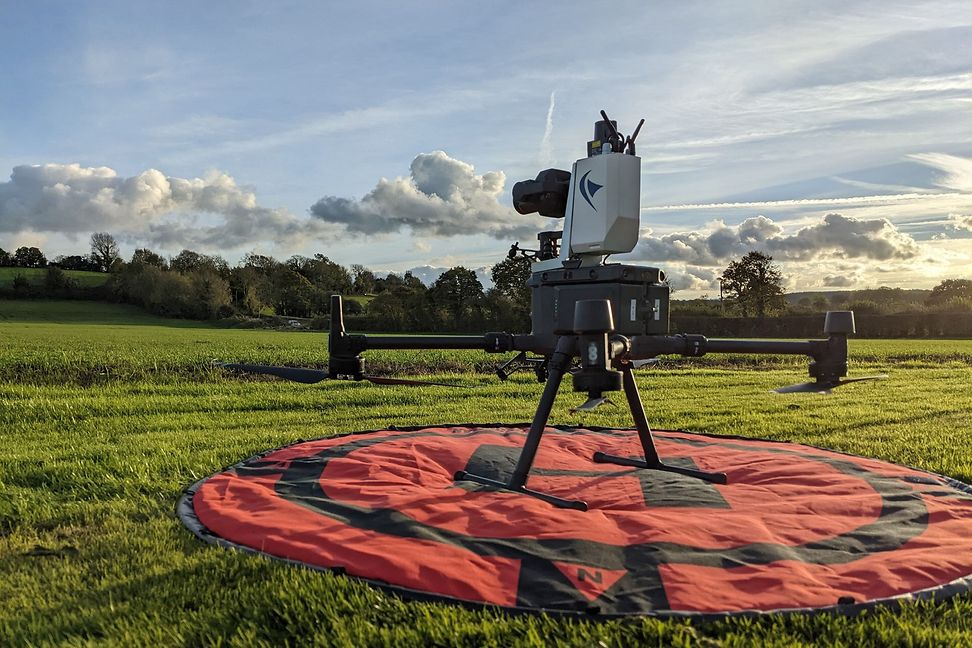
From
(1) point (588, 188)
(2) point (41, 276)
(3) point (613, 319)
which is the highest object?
(2) point (41, 276)

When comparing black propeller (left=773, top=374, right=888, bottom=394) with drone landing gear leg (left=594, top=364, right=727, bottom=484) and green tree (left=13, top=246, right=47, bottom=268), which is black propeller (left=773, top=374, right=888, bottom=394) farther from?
green tree (left=13, top=246, right=47, bottom=268)

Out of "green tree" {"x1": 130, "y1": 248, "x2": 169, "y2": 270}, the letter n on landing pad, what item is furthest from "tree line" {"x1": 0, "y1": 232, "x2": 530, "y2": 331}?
the letter n on landing pad

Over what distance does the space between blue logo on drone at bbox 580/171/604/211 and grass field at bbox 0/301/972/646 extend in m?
3.14

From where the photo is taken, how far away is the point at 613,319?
13.9 feet

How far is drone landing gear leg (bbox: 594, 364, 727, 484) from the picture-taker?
4.53 metres

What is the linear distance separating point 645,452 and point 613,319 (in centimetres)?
130

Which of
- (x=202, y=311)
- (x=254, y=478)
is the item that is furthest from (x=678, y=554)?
(x=202, y=311)

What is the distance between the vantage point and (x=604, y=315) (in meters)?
3.57

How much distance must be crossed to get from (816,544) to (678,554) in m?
0.85

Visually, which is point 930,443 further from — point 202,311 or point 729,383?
point 202,311

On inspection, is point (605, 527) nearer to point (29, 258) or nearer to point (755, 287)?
Answer: point (755, 287)

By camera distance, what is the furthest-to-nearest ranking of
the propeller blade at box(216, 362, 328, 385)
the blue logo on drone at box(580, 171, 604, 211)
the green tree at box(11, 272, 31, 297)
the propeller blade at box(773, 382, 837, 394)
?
the green tree at box(11, 272, 31, 297), the blue logo on drone at box(580, 171, 604, 211), the propeller blade at box(773, 382, 837, 394), the propeller blade at box(216, 362, 328, 385)

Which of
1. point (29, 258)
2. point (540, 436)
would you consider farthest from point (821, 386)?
point (29, 258)

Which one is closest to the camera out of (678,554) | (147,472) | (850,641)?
(850,641)
